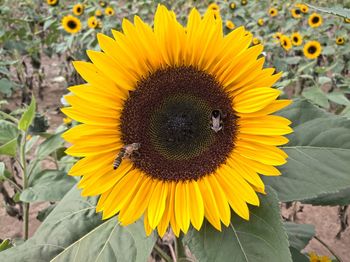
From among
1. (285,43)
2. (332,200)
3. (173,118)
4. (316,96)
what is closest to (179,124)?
(173,118)

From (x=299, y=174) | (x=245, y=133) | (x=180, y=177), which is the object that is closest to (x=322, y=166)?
(x=299, y=174)

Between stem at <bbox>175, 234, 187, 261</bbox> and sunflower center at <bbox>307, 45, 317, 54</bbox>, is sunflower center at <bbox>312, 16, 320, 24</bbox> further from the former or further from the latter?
stem at <bbox>175, 234, 187, 261</bbox>

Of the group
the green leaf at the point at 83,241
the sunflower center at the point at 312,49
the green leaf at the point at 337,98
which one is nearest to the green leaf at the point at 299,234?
the green leaf at the point at 83,241

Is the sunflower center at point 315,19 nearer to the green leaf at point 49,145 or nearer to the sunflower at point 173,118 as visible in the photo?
the green leaf at point 49,145

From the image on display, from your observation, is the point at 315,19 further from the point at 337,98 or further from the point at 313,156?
the point at 313,156

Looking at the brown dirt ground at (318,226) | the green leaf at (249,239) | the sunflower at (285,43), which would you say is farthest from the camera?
the sunflower at (285,43)

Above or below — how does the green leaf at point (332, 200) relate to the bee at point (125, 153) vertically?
below

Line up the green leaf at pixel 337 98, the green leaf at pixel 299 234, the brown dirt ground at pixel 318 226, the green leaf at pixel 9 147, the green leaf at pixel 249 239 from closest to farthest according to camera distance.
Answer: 1. the green leaf at pixel 249 239
2. the green leaf at pixel 9 147
3. the green leaf at pixel 299 234
4. the green leaf at pixel 337 98
5. the brown dirt ground at pixel 318 226

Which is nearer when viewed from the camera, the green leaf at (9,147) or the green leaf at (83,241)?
the green leaf at (83,241)
